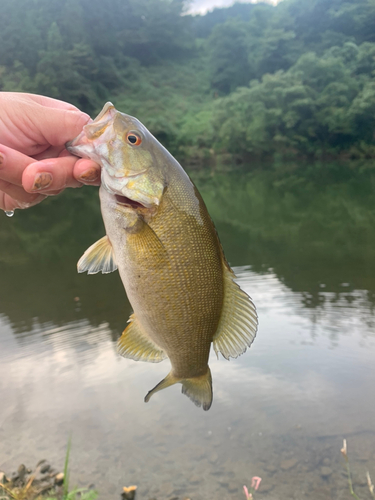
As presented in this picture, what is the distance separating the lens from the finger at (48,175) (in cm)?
234

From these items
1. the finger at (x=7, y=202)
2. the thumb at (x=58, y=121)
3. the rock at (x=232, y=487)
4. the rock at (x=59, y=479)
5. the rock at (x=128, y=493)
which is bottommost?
the rock at (x=232, y=487)

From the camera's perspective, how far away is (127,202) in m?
2.31

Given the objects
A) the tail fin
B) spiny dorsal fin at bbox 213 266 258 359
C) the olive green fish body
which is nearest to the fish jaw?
the olive green fish body

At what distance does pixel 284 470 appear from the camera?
500cm

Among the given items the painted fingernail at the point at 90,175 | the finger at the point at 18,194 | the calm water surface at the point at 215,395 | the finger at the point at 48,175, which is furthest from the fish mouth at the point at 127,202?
the calm water surface at the point at 215,395

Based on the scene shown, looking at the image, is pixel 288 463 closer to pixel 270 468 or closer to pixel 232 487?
pixel 270 468

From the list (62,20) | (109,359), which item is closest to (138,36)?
(62,20)

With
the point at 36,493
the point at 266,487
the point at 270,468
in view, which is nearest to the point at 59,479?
the point at 36,493

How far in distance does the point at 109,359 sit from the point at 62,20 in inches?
4105

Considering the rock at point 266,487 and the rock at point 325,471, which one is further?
the rock at point 325,471

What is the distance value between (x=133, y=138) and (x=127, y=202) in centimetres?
36

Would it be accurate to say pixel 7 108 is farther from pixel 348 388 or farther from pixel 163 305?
pixel 348 388

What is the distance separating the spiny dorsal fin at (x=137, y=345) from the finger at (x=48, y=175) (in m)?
0.92

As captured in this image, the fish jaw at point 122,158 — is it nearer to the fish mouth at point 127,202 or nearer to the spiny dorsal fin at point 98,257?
the fish mouth at point 127,202
